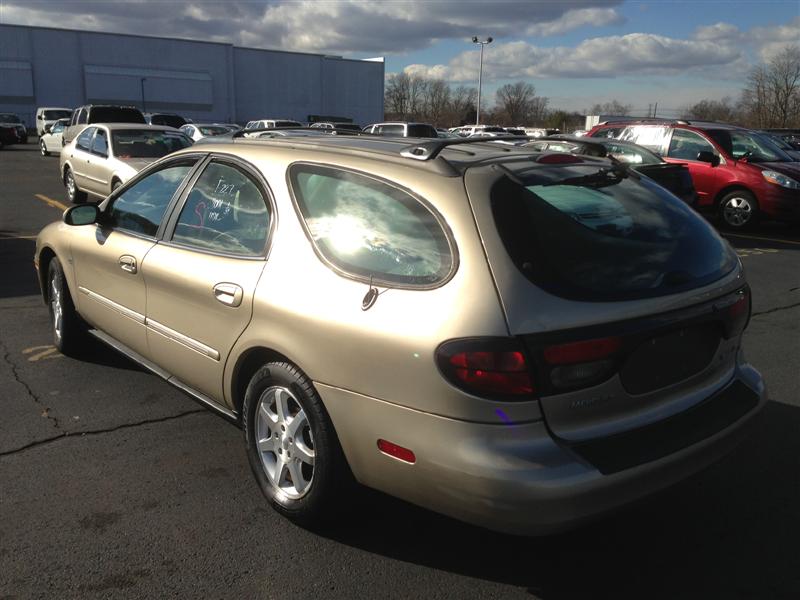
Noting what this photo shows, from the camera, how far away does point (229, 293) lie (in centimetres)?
310

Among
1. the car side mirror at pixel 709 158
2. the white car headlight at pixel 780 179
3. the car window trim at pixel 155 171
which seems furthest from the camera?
the car side mirror at pixel 709 158

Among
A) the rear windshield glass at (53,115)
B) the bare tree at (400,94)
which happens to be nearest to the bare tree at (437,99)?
the bare tree at (400,94)

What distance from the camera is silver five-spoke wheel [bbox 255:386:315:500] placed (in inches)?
113

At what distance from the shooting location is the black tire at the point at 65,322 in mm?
4802

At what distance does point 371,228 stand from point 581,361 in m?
0.96

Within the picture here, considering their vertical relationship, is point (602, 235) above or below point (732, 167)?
above

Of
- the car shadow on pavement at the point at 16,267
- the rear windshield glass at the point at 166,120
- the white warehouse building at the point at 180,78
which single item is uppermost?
the white warehouse building at the point at 180,78

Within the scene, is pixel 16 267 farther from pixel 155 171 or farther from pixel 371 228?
pixel 371 228

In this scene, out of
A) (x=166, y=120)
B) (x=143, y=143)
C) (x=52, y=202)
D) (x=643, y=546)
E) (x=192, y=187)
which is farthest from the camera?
(x=166, y=120)

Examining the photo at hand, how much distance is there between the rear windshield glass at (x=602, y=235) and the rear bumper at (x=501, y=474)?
541 millimetres

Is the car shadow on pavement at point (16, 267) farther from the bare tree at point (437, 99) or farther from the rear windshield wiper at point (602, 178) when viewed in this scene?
the bare tree at point (437, 99)

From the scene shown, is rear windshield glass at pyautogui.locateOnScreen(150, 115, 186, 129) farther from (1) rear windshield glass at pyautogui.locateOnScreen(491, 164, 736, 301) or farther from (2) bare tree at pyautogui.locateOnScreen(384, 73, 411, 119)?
(2) bare tree at pyautogui.locateOnScreen(384, 73, 411, 119)

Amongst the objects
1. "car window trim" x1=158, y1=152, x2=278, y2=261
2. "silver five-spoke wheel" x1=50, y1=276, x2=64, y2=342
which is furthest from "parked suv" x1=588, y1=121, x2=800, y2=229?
"silver five-spoke wheel" x1=50, y1=276, x2=64, y2=342

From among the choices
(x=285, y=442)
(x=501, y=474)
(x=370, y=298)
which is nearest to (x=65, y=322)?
(x=285, y=442)
